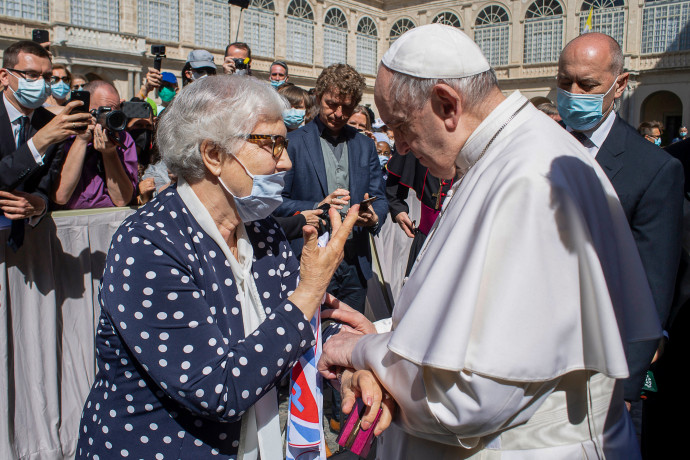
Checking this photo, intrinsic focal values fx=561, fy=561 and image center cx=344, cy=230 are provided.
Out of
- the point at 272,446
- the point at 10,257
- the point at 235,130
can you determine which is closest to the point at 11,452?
the point at 10,257

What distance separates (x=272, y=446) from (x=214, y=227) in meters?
0.82

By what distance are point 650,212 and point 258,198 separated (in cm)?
169

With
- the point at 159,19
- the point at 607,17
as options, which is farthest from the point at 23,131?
the point at 607,17

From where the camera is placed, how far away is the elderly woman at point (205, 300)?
170 cm

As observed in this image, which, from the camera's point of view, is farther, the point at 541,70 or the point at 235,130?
A: the point at 541,70

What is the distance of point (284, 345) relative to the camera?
5.86 feet

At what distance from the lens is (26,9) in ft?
77.0

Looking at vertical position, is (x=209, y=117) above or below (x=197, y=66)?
below

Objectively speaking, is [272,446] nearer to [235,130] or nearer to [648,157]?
[235,130]

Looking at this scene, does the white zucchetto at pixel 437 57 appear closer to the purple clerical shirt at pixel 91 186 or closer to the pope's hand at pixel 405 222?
the purple clerical shirt at pixel 91 186

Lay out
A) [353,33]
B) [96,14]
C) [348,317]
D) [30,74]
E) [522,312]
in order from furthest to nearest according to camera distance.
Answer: [353,33] → [96,14] → [30,74] → [348,317] → [522,312]

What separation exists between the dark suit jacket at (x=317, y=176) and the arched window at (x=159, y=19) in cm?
2622

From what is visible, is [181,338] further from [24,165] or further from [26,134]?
[26,134]

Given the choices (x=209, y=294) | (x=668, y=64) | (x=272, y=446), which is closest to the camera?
(x=209, y=294)
